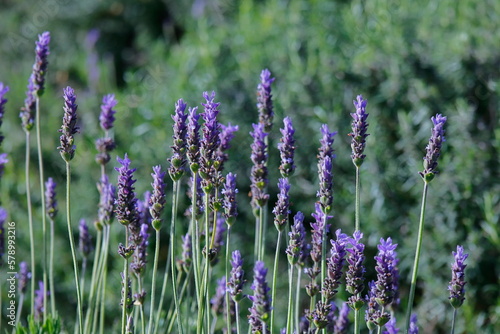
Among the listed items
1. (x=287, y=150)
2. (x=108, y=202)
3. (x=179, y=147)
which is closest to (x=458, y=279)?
(x=287, y=150)

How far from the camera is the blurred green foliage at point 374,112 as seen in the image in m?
3.25

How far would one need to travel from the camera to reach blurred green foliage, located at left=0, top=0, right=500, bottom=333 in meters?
3.25

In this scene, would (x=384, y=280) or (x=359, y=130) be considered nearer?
(x=384, y=280)

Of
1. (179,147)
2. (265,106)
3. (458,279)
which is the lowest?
(458,279)

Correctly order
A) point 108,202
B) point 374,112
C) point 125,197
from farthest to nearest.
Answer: point 374,112
point 108,202
point 125,197

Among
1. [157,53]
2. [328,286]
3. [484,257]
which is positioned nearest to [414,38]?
[484,257]

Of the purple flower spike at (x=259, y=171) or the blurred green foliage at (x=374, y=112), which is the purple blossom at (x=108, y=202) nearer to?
the purple flower spike at (x=259, y=171)

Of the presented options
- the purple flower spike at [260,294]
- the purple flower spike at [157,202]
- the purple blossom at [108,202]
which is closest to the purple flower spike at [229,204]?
the purple flower spike at [157,202]

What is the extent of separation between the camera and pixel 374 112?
3488 millimetres

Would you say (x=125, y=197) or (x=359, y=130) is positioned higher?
(x=359, y=130)

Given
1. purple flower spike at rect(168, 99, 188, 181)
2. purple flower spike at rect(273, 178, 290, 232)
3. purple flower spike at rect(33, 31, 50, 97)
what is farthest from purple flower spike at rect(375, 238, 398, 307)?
purple flower spike at rect(33, 31, 50, 97)

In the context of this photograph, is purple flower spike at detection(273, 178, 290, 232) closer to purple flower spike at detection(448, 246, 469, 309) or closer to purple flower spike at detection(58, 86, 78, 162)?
purple flower spike at detection(448, 246, 469, 309)

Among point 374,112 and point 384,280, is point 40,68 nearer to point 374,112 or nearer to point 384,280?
point 384,280

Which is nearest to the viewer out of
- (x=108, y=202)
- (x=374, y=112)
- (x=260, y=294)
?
(x=260, y=294)
